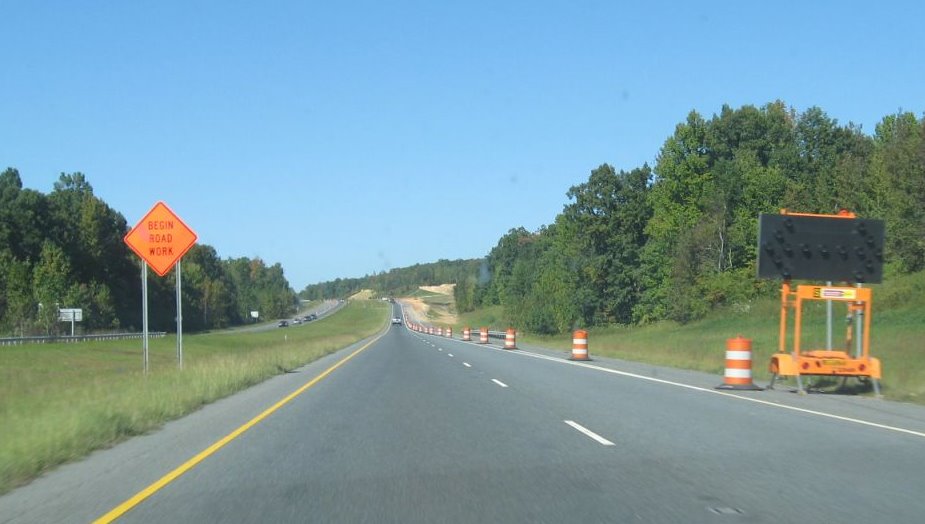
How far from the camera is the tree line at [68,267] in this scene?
92.9 metres

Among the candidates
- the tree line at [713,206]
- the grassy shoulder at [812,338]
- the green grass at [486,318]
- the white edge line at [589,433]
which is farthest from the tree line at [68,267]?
the white edge line at [589,433]

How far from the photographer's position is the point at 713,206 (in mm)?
75500

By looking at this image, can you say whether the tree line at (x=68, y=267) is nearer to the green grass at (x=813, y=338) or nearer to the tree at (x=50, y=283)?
the tree at (x=50, y=283)

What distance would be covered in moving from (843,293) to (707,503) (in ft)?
39.7

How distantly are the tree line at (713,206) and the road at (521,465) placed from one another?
47451 mm

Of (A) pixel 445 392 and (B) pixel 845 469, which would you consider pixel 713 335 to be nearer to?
(A) pixel 445 392

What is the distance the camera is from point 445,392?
67.1 ft

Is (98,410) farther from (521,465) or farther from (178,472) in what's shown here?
(521,465)

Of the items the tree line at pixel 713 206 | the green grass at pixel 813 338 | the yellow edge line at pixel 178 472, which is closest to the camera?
the yellow edge line at pixel 178 472

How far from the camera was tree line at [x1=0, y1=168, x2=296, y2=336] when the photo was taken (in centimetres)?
9288

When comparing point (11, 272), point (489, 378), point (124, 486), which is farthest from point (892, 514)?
point (11, 272)

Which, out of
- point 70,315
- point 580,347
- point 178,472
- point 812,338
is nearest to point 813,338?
point 812,338

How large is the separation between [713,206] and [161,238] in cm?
6010

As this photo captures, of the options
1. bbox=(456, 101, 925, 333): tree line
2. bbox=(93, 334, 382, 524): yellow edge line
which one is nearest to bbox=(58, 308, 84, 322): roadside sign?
bbox=(456, 101, 925, 333): tree line
